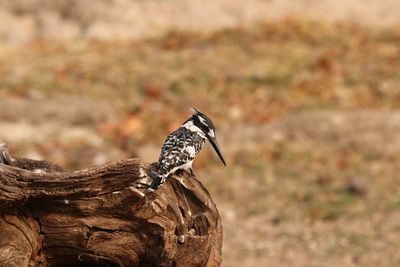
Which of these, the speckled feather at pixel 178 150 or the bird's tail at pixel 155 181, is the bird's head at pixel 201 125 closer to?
the speckled feather at pixel 178 150

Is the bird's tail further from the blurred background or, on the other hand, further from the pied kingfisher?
the blurred background

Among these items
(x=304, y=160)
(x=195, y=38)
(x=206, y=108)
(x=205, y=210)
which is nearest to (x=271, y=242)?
(x=304, y=160)

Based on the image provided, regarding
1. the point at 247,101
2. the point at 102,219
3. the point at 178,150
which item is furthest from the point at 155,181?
the point at 247,101

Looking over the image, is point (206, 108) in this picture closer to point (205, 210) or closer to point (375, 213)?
point (375, 213)

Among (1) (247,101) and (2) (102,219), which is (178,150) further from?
(1) (247,101)

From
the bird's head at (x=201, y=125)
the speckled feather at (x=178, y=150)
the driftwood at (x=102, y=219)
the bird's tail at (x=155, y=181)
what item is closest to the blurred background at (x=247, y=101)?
the bird's head at (x=201, y=125)

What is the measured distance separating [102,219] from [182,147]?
47.7 inches

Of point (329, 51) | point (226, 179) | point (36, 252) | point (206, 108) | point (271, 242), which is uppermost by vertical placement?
point (329, 51)

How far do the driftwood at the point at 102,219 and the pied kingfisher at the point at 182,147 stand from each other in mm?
108

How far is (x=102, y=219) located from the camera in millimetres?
7578

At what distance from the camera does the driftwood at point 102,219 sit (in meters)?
7.41

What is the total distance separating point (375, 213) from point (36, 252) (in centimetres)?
1125

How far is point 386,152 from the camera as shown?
20.9m

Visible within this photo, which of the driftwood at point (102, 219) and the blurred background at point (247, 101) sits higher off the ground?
the blurred background at point (247, 101)
